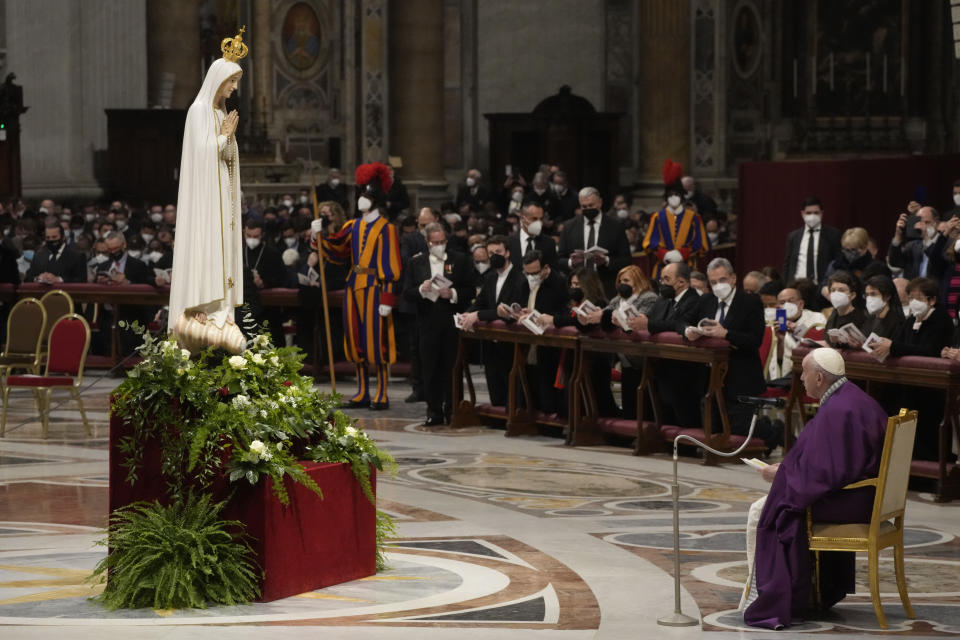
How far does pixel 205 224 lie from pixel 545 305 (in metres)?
6.45

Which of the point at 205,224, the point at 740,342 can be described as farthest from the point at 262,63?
the point at 205,224

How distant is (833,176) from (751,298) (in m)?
8.11

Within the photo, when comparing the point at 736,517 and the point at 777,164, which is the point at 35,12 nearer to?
the point at 777,164

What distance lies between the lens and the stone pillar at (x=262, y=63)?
34656mm

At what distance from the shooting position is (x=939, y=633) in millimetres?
7711

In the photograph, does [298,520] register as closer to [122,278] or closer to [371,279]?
[371,279]

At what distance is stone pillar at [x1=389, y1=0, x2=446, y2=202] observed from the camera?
30125 mm

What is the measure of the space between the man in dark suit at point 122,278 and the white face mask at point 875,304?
9753 mm

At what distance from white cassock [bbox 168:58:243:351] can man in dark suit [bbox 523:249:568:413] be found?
6.19 m

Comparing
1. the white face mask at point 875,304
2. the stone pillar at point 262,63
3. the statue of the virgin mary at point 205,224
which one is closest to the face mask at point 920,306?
the white face mask at point 875,304

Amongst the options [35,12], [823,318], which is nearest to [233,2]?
[35,12]

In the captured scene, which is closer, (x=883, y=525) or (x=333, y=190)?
(x=883, y=525)

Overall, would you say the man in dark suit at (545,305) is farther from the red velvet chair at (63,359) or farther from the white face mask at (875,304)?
the red velvet chair at (63,359)

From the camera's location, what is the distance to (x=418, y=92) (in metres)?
30.5
